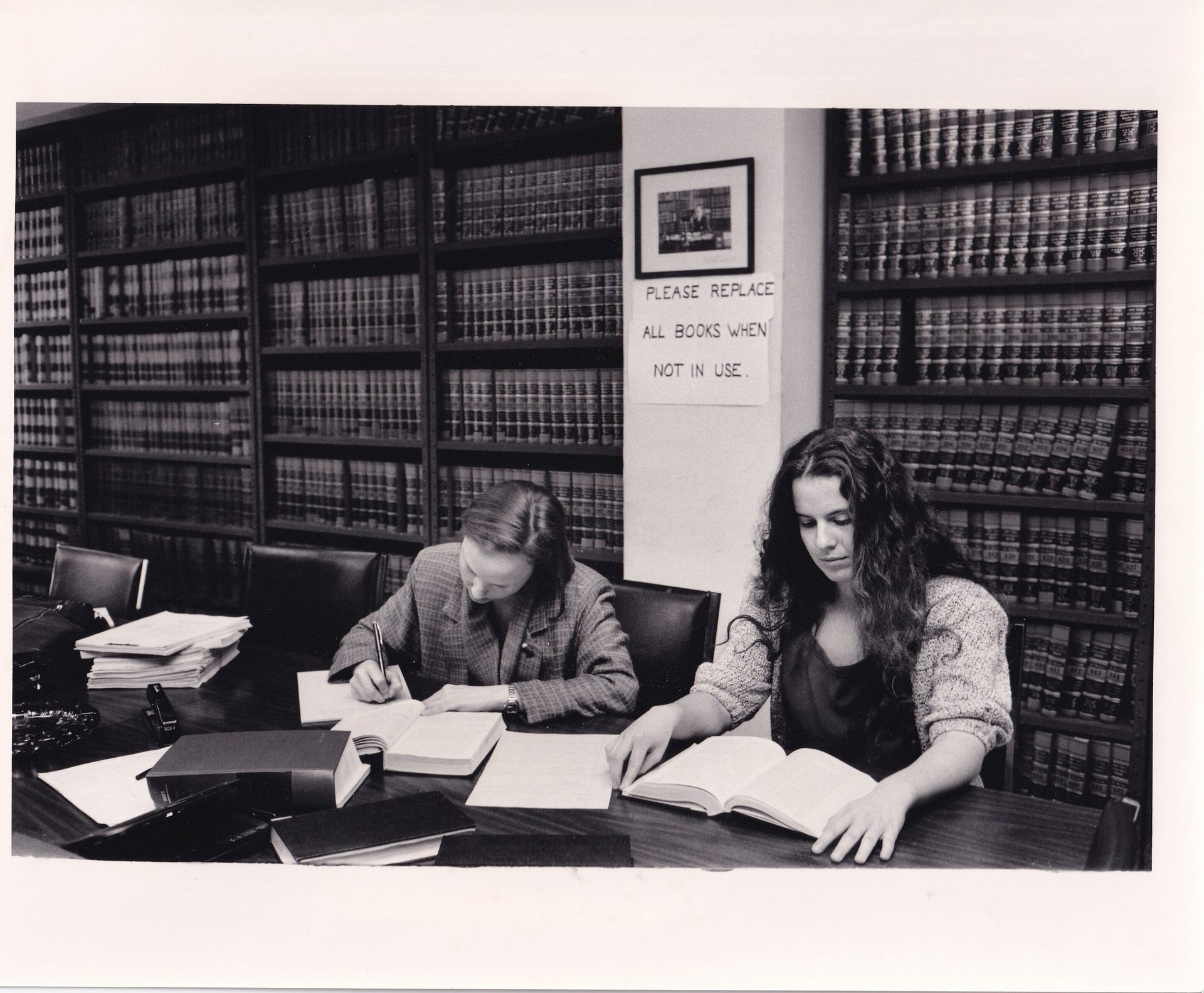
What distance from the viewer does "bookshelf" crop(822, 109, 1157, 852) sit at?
208 cm

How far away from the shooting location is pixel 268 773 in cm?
119

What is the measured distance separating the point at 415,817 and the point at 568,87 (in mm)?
950

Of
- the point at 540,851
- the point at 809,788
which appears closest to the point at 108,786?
the point at 540,851

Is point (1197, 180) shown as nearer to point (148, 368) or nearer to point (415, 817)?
point (415, 817)

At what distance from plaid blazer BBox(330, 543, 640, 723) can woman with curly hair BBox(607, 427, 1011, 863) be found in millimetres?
202

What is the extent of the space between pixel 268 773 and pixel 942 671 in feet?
3.07

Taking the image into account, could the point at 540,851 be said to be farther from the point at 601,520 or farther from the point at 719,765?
the point at 601,520

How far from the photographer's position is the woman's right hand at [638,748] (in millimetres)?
1244

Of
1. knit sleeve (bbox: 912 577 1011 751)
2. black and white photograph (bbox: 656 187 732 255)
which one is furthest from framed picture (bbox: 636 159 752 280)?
knit sleeve (bbox: 912 577 1011 751)

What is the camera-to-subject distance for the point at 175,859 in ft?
3.78

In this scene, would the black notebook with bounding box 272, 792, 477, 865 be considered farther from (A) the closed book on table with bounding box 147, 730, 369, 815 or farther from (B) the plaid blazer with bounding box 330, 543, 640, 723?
(B) the plaid blazer with bounding box 330, 543, 640, 723

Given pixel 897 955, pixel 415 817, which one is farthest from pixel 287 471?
pixel 897 955

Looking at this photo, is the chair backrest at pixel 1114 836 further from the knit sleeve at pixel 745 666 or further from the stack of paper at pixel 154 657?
the stack of paper at pixel 154 657

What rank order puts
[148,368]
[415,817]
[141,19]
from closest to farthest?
[415,817] < [141,19] < [148,368]
